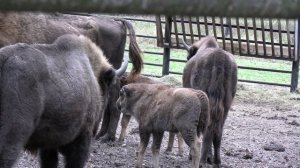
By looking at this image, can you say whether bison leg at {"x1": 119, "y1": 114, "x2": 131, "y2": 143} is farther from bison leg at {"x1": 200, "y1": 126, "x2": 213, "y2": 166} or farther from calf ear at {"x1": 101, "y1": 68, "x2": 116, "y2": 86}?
calf ear at {"x1": 101, "y1": 68, "x2": 116, "y2": 86}

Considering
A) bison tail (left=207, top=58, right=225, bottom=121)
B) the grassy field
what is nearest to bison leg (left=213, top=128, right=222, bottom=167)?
bison tail (left=207, top=58, right=225, bottom=121)

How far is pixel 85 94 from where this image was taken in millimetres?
5625

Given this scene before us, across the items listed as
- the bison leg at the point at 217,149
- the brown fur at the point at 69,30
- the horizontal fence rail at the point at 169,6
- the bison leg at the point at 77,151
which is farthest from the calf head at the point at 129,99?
the horizontal fence rail at the point at 169,6

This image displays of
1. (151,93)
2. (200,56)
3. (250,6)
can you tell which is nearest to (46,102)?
(151,93)

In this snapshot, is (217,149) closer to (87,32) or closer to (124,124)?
(124,124)

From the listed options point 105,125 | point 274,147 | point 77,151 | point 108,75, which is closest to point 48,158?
point 77,151

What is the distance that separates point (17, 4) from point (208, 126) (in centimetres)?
689

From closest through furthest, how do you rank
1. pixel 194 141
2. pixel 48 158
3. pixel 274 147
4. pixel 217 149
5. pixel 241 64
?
pixel 48 158 < pixel 194 141 < pixel 217 149 < pixel 274 147 < pixel 241 64

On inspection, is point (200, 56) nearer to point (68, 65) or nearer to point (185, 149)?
point (185, 149)

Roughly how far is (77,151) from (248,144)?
4263mm

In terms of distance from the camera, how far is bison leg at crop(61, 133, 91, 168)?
19.2 feet

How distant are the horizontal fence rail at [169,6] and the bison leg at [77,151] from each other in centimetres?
509

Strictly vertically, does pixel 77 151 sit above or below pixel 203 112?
below

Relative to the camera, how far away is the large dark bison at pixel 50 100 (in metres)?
4.70
